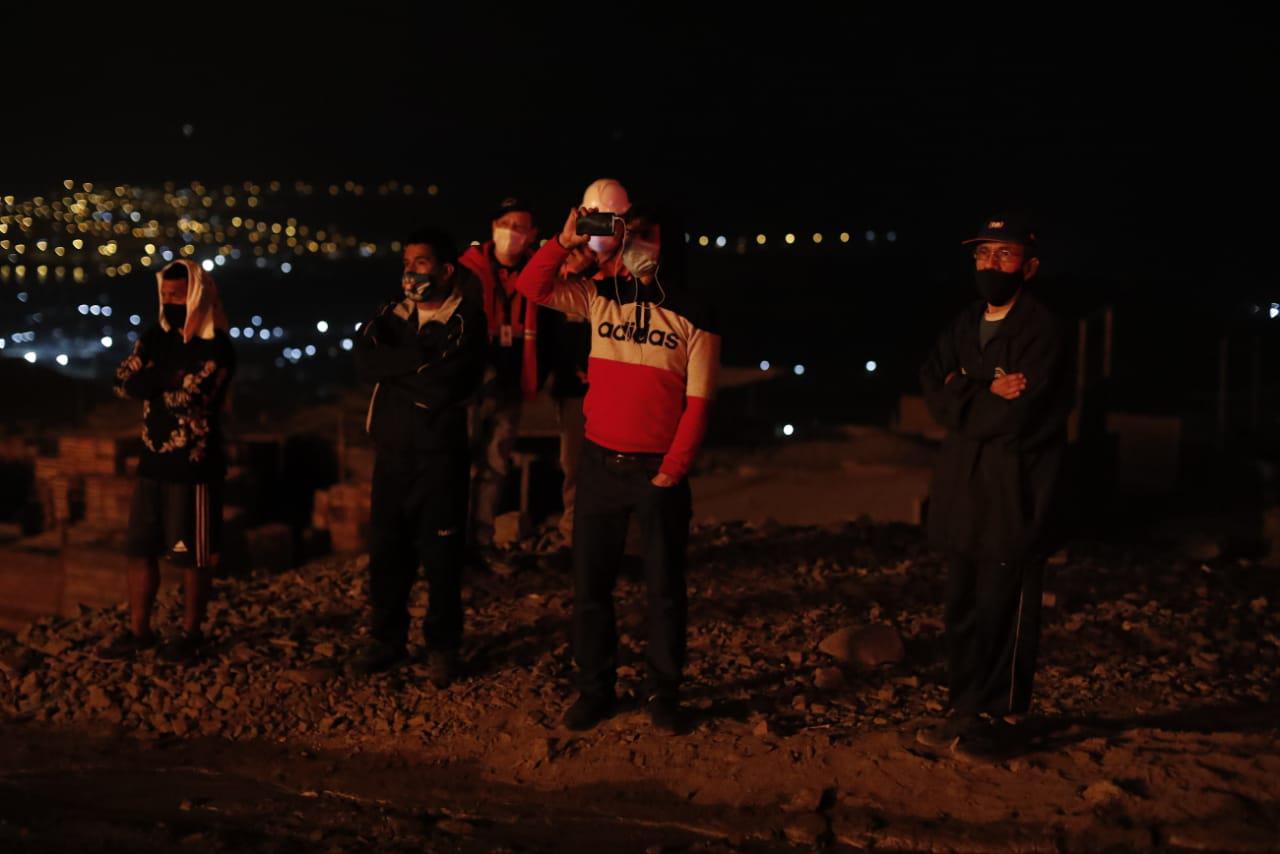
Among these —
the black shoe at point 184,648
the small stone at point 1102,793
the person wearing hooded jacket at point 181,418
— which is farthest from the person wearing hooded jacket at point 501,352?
the small stone at point 1102,793

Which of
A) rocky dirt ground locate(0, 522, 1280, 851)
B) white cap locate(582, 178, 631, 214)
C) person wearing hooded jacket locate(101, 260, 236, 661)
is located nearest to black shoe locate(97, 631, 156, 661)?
rocky dirt ground locate(0, 522, 1280, 851)

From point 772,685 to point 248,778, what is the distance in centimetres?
225

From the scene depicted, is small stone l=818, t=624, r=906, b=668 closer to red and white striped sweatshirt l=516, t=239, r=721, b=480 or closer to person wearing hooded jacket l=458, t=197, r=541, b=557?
red and white striped sweatshirt l=516, t=239, r=721, b=480

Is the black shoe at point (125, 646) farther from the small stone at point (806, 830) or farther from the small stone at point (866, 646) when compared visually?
the small stone at point (806, 830)

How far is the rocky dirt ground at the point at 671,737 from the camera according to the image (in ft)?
14.7

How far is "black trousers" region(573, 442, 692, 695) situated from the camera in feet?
16.5

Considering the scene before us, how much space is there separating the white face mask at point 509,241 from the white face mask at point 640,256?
5.93 feet

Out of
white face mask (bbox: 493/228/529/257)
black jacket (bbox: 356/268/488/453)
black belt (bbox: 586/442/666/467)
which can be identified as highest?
white face mask (bbox: 493/228/529/257)

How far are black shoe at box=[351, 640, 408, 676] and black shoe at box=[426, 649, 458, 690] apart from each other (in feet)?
0.75

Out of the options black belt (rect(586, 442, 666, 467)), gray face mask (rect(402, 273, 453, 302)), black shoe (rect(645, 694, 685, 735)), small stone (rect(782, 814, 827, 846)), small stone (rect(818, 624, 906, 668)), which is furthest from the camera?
small stone (rect(818, 624, 906, 668))

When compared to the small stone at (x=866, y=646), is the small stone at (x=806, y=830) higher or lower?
lower

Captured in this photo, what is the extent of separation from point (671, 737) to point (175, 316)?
3080 millimetres

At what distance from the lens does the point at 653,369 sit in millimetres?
4957

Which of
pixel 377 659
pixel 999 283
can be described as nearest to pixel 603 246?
pixel 999 283
